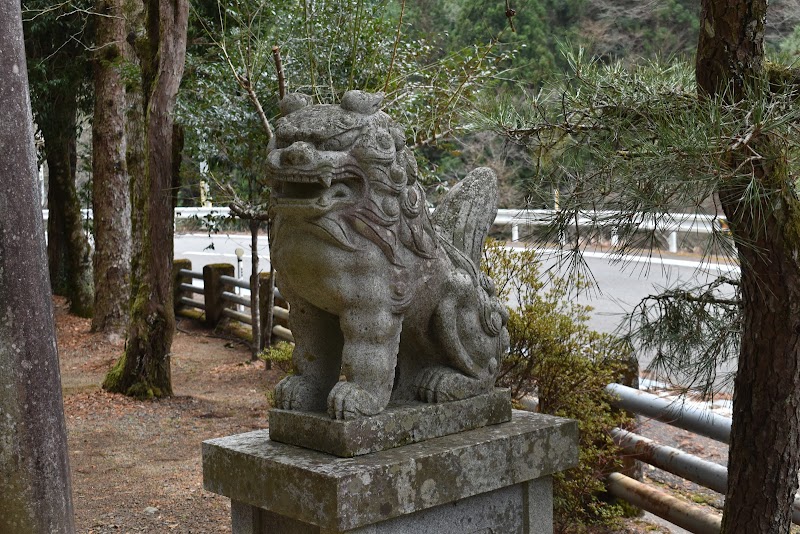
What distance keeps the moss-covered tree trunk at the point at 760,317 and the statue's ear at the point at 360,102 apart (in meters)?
1.12

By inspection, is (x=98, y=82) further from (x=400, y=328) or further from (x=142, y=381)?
(x=400, y=328)

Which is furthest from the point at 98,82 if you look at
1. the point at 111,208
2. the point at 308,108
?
the point at 308,108

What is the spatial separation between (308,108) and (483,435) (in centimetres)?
121

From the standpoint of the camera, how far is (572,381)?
4914mm

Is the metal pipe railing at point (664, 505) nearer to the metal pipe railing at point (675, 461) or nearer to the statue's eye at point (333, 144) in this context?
the metal pipe railing at point (675, 461)

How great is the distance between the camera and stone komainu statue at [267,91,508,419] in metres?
2.75

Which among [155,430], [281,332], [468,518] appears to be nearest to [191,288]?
[281,332]

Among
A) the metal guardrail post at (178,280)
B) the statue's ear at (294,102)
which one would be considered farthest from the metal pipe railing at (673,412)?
the metal guardrail post at (178,280)

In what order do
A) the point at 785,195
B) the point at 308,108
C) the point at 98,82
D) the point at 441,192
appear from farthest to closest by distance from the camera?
1. the point at 98,82
2. the point at 441,192
3. the point at 785,195
4. the point at 308,108

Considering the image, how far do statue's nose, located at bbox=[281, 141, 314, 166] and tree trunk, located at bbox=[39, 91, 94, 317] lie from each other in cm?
983

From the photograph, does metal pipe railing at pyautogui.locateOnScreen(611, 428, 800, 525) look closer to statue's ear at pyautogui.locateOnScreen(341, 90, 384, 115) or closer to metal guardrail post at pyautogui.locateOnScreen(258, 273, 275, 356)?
statue's ear at pyautogui.locateOnScreen(341, 90, 384, 115)

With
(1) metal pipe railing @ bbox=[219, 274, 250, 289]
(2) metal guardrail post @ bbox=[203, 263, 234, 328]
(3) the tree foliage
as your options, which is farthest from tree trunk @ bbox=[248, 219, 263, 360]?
(3) the tree foliage

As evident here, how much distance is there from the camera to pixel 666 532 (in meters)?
5.26

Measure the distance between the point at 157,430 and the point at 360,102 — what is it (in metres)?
4.80
